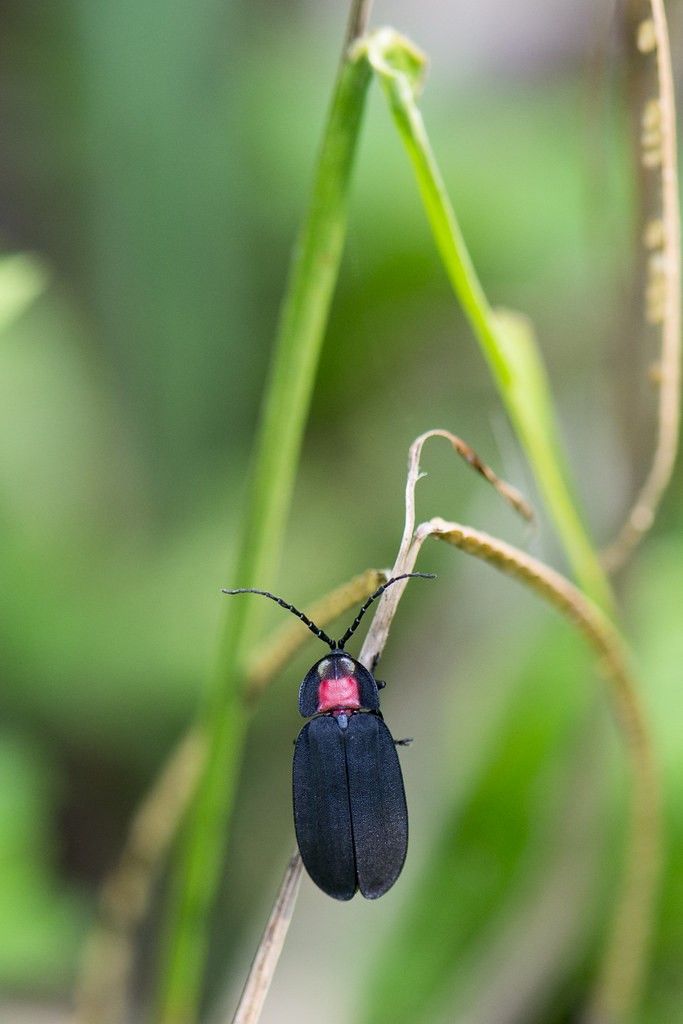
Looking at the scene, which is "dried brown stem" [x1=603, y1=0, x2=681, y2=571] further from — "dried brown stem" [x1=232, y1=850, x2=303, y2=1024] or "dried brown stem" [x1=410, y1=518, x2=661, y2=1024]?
"dried brown stem" [x1=232, y1=850, x2=303, y2=1024]

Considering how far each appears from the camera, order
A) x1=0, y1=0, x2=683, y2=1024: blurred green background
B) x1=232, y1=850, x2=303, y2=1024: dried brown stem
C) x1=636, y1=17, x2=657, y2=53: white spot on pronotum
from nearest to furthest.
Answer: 1. x1=232, y1=850, x2=303, y2=1024: dried brown stem
2. x1=636, y1=17, x2=657, y2=53: white spot on pronotum
3. x1=0, y1=0, x2=683, y2=1024: blurred green background

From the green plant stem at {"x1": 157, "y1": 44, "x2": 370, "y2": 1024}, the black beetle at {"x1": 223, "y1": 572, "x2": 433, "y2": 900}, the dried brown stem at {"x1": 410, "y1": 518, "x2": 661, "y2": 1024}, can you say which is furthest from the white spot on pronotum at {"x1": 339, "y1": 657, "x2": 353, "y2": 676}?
the dried brown stem at {"x1": 410, "y1": 518, "x2": 661, "y2": 1024}

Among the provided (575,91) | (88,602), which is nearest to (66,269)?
(88,602)

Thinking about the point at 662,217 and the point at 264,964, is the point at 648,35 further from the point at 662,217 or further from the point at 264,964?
the point at 264,964

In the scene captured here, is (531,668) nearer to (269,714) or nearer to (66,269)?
(269,714)

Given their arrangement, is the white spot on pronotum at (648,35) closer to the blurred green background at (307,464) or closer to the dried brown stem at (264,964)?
the blurred green background at (307,464)

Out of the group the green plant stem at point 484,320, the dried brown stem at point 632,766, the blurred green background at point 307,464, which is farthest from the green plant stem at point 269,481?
the blurred green background at point 307,464
